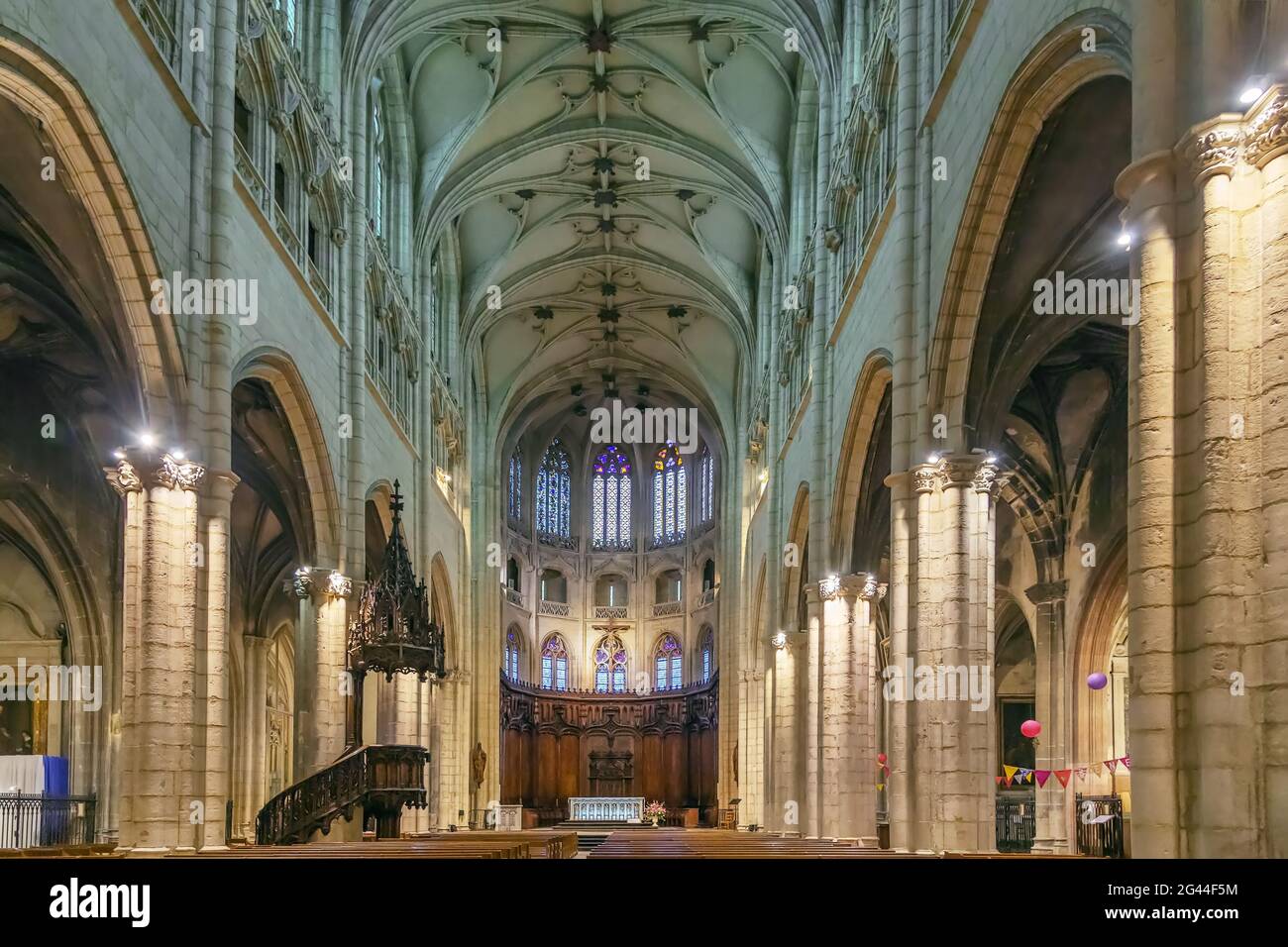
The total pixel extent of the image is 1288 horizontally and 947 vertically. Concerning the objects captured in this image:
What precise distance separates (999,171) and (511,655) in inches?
1511

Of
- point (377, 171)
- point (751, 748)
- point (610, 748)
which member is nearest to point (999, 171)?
point (377, 171)

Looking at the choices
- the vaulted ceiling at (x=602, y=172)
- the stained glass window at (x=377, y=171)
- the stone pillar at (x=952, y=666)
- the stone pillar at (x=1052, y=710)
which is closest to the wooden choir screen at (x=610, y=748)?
the vaulted ceiling at (x=602, y=172)

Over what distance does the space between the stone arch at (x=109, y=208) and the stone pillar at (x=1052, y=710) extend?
52.5 ft

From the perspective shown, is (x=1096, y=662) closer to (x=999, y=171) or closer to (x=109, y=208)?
(x=999, y=171)

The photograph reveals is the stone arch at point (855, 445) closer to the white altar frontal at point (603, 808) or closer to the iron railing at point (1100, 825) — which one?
the iron railing at point (1100, 825)

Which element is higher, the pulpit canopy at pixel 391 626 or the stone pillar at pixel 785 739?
the pulpit canopy at pixel 391 626

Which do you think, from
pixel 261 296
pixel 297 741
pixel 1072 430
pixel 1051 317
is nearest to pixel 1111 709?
pixel 1072 430

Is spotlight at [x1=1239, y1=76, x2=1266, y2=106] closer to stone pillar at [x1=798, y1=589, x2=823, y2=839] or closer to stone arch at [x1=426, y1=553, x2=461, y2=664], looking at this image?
stone pillar at [x1=798, y1=589, x2=823, y2=839]

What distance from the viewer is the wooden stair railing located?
699 inches

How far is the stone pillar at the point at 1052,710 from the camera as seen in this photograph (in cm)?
2281

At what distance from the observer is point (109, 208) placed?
13156 millimetres

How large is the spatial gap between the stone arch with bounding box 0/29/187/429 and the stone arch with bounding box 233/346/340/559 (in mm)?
3193

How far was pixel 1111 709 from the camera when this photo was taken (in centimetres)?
2389
